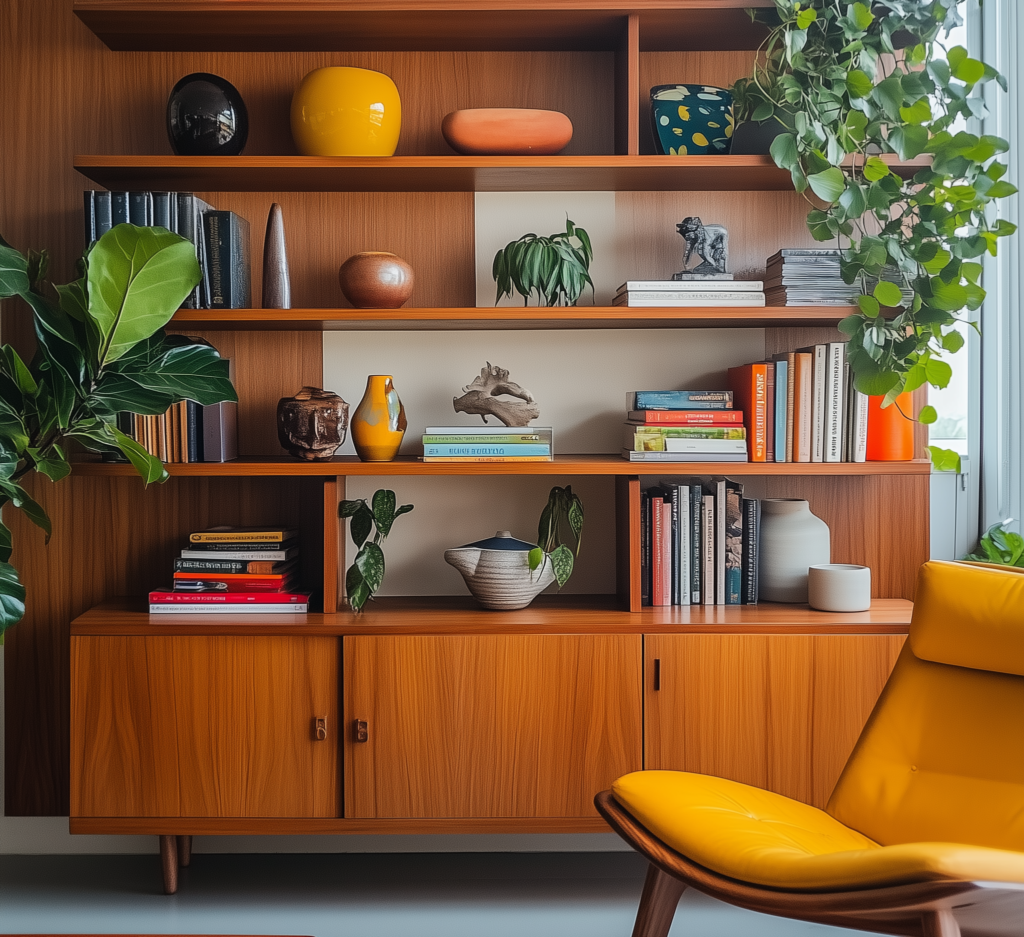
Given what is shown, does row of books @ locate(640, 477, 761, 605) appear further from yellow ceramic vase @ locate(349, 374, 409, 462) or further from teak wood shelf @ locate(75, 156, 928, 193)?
teak wood shelf @ locate(75, 156, 928, 193)

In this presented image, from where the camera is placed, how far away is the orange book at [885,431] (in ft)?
7.47

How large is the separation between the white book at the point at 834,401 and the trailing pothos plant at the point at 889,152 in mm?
113

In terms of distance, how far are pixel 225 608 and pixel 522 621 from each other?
703mm

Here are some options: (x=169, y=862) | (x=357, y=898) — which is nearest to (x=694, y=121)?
(x=357, y=898)

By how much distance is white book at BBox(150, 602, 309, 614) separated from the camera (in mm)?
2213

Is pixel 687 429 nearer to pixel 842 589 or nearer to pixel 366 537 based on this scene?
pixel 842 589

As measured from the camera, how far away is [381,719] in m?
2.13

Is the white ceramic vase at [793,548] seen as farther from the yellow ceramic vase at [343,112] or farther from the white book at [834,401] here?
the yellow ceramic vase at [343,112]

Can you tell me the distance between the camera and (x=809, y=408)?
→ 7.40 feet

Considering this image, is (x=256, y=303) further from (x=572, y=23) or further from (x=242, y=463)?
(x=572, y=23)

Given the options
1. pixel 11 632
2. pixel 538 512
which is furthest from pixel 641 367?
pixel 11 632

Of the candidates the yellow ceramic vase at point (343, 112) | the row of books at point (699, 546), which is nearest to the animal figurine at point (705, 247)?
the row of books at point (699, 546)

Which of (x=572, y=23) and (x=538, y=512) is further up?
(x=572, y=23)

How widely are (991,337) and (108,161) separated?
224cm
